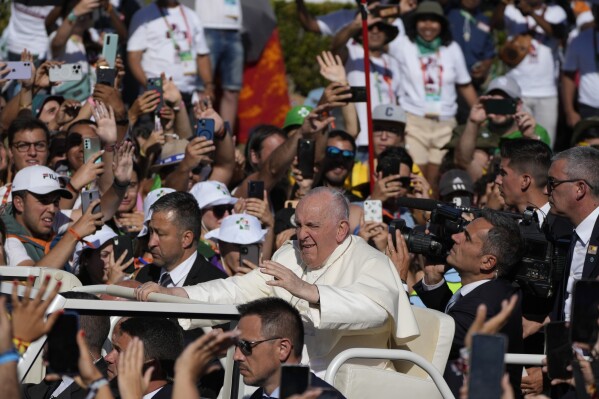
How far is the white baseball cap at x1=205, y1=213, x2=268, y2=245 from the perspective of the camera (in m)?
8.54

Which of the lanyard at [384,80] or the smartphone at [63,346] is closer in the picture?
the smartphone at [63,346]

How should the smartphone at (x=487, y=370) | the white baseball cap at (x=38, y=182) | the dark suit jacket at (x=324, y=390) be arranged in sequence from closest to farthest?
the smartphone at (x=487, y=370)
the dark suit jacket at (x=324, y=390)
the white baseball cap at (x=38, y=182)

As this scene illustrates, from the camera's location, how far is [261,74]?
558 inches

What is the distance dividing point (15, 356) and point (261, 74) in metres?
10.0

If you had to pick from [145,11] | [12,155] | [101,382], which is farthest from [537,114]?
[101,382]

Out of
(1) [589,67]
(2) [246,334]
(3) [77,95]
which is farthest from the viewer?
(1) [589,67]

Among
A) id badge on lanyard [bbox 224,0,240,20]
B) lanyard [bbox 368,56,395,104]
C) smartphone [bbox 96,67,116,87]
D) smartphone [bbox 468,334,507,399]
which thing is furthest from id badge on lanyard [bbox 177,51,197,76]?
smartphone [bbox 468,334,507,399]

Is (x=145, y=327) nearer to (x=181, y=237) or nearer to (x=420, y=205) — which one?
(x=181, y=237)

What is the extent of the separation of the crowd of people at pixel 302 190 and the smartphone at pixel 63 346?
4.1 inches

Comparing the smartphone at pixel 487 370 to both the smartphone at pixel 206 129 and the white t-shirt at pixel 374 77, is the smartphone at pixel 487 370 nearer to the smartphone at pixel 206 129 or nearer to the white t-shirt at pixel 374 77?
the smartphone at pixel 206 129

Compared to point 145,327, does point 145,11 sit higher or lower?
higher

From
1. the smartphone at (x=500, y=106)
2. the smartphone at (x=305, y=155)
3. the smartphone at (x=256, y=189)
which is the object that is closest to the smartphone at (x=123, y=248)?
the smartphone at (x=256, y=189)

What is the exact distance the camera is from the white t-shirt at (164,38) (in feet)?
39.7

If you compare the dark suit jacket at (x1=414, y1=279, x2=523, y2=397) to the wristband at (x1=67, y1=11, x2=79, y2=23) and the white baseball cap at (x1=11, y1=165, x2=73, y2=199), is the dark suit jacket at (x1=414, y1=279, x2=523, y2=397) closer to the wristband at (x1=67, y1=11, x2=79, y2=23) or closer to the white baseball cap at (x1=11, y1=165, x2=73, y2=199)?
the white baseball cap at (x1=11, y1=165, x2=73, y2=199)
